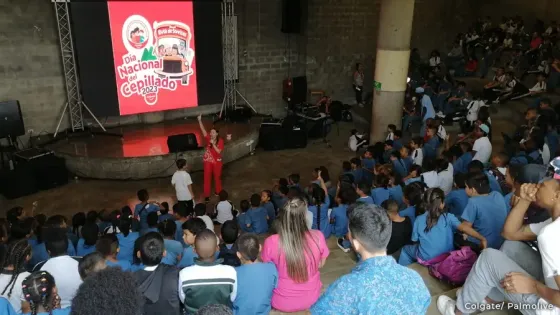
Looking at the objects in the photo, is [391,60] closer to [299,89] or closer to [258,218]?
[299,89]

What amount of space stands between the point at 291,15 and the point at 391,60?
10.5ft

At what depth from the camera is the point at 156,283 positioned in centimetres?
323

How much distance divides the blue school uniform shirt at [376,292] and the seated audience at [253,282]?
3.85 ft

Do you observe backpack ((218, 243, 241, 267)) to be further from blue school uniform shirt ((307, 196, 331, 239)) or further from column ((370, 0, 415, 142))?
column ((370, 0, 415, 142))

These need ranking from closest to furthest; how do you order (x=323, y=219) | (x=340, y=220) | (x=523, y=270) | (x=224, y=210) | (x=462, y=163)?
(x=523, y=270) < (x=340, y=220) < (x=323, y=219) < (x=224, y=210) < (x=462, y=163)

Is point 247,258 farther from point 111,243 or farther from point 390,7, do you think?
point 390,7

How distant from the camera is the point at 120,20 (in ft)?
31.2

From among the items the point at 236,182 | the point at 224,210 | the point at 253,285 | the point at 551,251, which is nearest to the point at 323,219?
the point at 224,210

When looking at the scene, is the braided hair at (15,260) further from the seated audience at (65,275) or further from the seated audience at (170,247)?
the seated audience at (170,247)

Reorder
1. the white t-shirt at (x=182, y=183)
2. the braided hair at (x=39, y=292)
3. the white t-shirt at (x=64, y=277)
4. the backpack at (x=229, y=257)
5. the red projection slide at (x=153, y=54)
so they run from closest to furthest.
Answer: the braided hair at (x=39, y=292) < the white t-shirt at (x=64, y=277) < the backpack at (x=229, y=257) < the white t-shirt at (x=182, y=183) < the red projection slide at (x=153, y=54)

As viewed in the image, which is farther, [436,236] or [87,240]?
[87,240]

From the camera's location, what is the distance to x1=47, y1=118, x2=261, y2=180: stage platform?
8.83 meters

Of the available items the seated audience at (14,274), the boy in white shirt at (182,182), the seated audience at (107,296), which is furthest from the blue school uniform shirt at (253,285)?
the boy in white shirt at (182,182)

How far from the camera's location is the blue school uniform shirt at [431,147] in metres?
7.67
